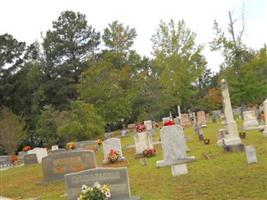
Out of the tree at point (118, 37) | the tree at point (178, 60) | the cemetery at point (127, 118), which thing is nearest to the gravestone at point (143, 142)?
the cemetery at point (127, 118)

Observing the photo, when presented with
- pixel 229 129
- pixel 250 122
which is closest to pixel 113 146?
pixel 229 129

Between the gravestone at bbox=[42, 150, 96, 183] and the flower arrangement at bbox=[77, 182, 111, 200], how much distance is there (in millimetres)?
6371

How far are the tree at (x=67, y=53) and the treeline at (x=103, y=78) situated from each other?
0.40 ft

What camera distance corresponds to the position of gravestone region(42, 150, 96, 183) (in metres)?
16.1

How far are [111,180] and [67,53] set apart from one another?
49.9 meters

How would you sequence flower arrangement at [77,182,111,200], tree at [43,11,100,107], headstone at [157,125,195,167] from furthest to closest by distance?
tree at [43,11,100,107] → headstone at [157,125,195,167] → flower arrangement at [77,182,111,200]

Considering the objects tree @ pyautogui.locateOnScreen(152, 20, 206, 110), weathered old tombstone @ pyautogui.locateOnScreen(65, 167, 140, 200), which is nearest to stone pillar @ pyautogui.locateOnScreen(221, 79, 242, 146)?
weathered old tombstone @ pyautogui.locateOnScreen(65, 167, 140, 200)

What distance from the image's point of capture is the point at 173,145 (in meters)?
14.5

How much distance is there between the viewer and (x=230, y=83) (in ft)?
136

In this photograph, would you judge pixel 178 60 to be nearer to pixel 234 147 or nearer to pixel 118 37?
pixel 118 37

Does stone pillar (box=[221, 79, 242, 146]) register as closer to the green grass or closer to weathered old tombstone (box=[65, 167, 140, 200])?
the green grass

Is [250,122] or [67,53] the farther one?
[67,53]

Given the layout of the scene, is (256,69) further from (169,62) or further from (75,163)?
(75,163)

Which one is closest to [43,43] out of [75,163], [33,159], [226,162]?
[33,159]
